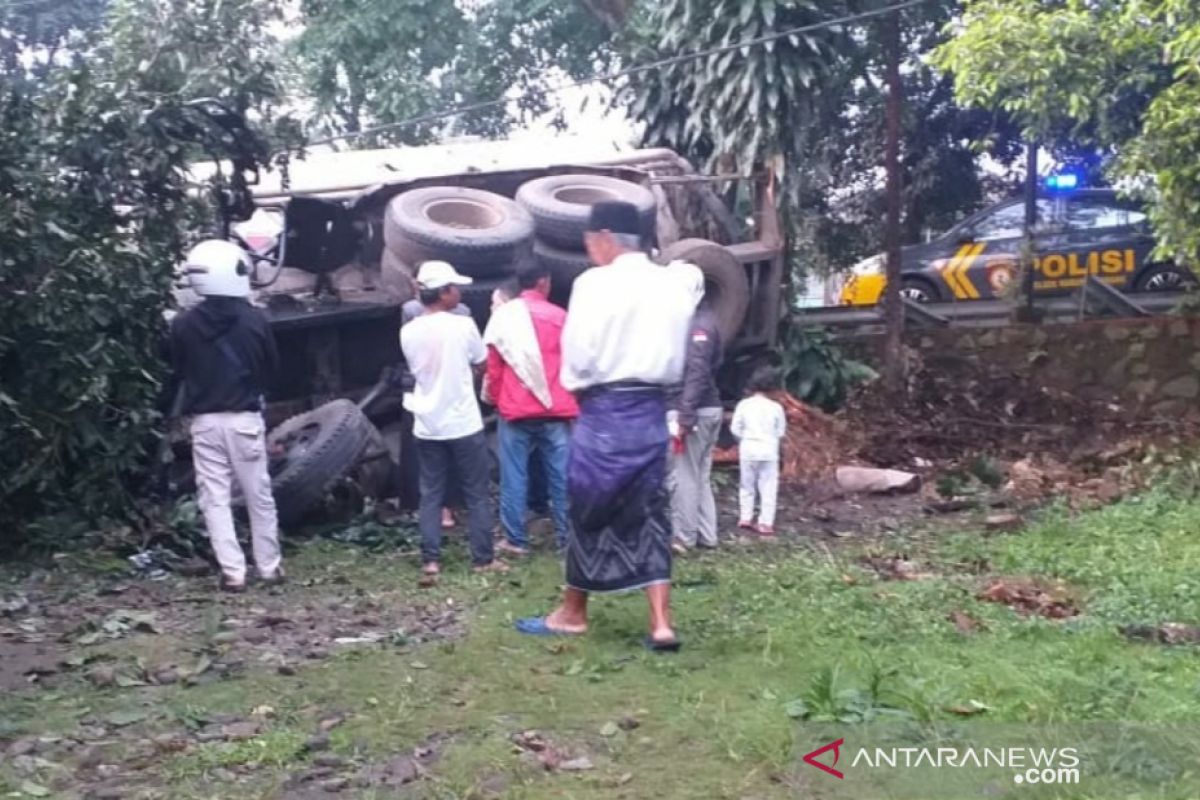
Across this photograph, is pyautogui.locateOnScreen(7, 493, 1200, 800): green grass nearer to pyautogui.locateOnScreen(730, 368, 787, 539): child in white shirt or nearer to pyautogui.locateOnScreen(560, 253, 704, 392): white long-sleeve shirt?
pyautogui.locateOnScreen(560, 253, 704, 392): white long-sleeve shirt

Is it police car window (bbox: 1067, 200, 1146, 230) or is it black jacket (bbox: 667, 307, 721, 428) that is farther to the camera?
police car window (bbox: 1067, 200, 1146, 230)

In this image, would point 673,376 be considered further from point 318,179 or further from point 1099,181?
point 1099,181

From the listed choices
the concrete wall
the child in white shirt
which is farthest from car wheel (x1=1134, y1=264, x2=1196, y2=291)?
the child in white shirt

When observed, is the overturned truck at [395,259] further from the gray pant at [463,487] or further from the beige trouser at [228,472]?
the gray pant at [463,487]

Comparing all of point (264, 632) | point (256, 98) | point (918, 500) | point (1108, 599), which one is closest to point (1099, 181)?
point (918, 500)

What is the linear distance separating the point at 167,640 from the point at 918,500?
6382 millimetres

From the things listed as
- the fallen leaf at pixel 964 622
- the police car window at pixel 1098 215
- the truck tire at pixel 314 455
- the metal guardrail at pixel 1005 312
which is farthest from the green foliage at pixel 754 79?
the fallen leaf at pixel 964 622

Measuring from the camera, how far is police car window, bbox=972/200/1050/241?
65.7 ft

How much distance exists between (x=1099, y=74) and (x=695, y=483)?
488 centimetres

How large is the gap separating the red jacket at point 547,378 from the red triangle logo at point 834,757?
4261mm

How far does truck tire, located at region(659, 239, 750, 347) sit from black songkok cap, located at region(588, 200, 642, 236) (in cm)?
635

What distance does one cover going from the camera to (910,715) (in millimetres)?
5254

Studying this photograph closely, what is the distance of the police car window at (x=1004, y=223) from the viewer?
20.0m

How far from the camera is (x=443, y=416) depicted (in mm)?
8641
